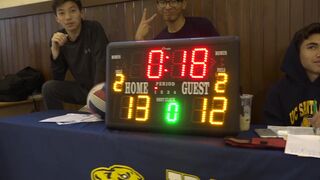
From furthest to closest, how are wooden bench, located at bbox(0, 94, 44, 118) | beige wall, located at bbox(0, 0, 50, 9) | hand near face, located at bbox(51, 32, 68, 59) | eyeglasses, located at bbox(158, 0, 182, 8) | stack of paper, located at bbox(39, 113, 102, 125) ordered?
beige wall, located at bbox(0, 0, 50, 9) → wooden bench, located at bbox(0, 94, 44, 118) → hand near face, located at bbox(51, 32, 68, 59) → eyeglasses, located at bbox(158, 0, 182, 8) → stack of paper, located at bbox(39, 113, 102, 125)

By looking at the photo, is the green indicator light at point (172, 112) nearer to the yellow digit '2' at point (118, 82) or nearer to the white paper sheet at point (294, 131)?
the yellow digit '2' at point (118, 82)

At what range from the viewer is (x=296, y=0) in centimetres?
210

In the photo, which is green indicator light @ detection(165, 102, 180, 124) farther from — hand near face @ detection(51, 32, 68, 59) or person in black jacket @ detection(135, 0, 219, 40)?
hand near face @ detection(51, 32, 68, 59)

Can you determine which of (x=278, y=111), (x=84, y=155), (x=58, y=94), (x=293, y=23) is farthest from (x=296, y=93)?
(x=58, y=94)

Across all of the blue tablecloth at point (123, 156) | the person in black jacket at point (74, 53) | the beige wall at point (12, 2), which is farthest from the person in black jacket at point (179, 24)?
the beige wall at point (12, 2)

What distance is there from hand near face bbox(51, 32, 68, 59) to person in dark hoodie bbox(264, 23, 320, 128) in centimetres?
157

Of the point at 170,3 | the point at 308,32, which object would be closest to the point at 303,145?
the point at 308,32

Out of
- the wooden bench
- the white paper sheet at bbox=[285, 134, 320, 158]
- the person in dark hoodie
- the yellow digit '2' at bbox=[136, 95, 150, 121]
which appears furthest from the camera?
the wooden bench

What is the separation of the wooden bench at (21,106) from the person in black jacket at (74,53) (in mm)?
567

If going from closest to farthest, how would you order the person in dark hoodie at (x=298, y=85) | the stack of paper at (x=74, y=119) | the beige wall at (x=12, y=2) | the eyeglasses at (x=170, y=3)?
the stack of paper at (x=74, y=119)
the person in dark hoodie at (x=298, y=85)
the eyeglasses at (x=170, y=3)
the beige wall at (x=12, y=2)

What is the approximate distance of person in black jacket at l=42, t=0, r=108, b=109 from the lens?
2.53 meters

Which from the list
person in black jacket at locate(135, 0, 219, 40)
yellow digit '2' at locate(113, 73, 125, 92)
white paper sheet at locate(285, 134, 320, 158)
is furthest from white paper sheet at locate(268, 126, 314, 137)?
person in black jacket at locate(135, 0, 219, 40)

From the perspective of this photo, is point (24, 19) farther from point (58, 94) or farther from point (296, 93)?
point (296, 93)

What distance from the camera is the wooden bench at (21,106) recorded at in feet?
9.80
